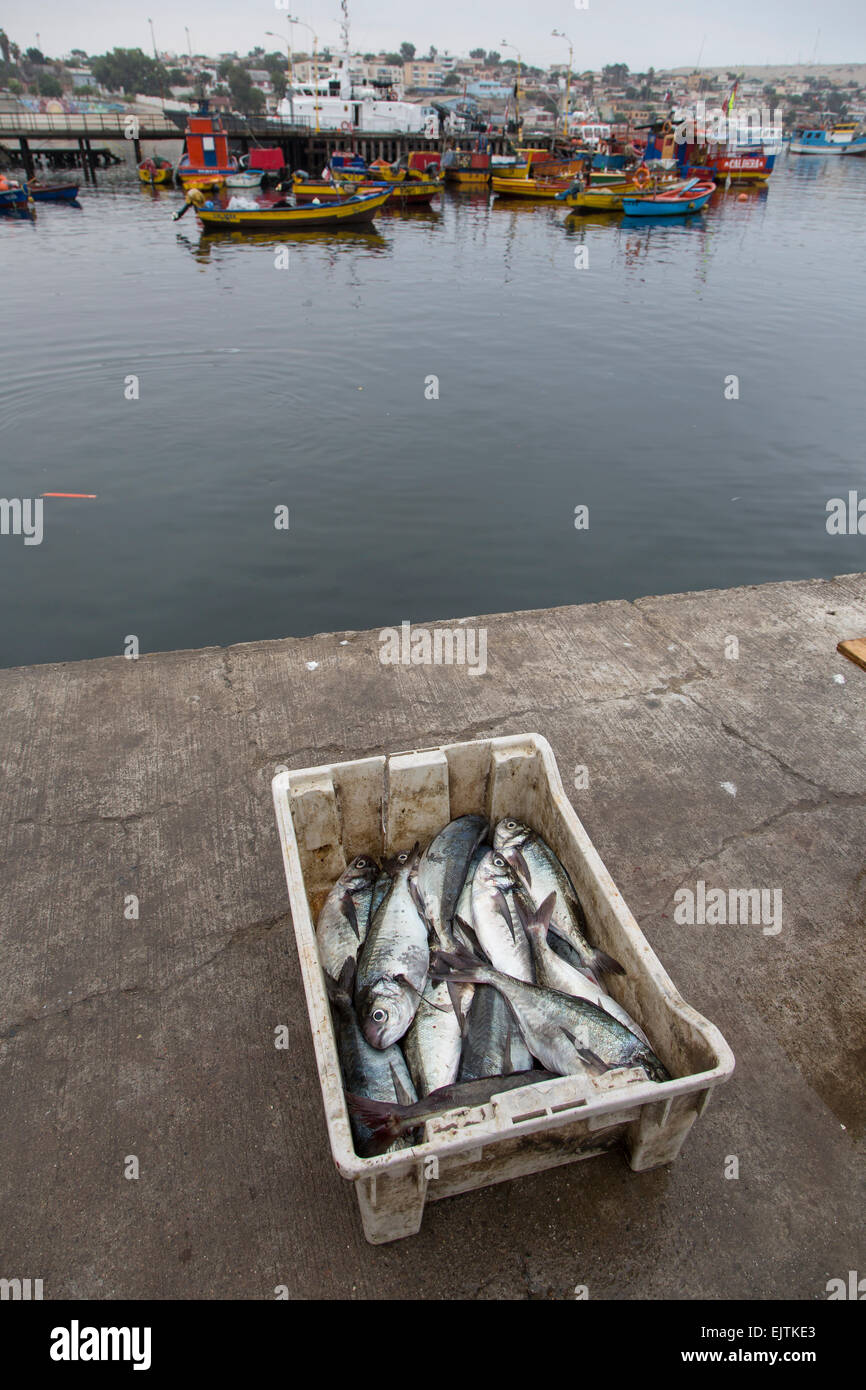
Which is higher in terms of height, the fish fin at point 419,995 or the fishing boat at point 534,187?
the fishing boat at point 534,187

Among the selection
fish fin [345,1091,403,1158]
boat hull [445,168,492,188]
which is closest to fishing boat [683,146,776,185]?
boat hull [445,168,492,188]

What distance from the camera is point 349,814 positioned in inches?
135

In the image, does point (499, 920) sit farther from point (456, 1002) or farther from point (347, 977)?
point (347, 977)

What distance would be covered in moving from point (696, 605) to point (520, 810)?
3.04 m

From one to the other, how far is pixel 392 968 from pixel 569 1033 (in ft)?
2.23

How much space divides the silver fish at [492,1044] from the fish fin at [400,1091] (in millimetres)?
182

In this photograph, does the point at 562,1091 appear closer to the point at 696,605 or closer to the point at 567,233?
the point at 696,605

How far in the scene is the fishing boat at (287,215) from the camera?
3278 cm

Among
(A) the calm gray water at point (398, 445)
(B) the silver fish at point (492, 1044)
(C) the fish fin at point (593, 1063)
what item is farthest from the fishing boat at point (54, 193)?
(C) the fish fin at point (593, 1063)

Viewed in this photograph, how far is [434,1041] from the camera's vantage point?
260 centimetres

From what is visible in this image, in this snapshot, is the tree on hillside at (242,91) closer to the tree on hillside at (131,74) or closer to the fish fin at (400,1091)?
the tree on hillside at (131,74)

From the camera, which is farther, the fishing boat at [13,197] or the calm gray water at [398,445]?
the fishing boat at [13,197]
